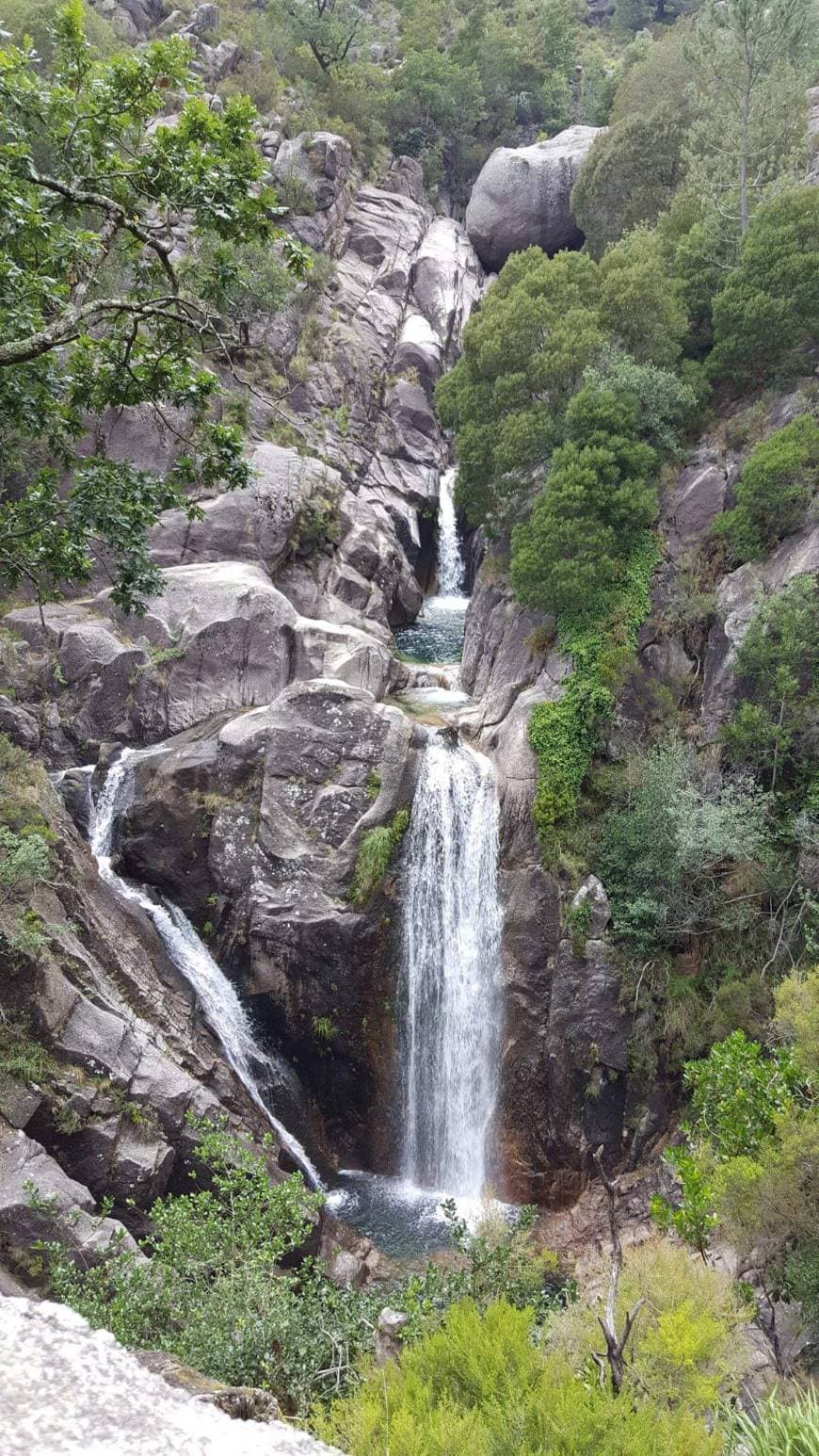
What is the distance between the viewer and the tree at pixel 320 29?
37.0 metres

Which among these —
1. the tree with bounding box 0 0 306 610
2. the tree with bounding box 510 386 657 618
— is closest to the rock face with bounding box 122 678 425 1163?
the tree with bounding box 510 386 657 618

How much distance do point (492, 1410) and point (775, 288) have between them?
2035 centimetres

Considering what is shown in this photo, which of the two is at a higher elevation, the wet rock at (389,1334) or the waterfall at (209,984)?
the wet rock at (389,1334)

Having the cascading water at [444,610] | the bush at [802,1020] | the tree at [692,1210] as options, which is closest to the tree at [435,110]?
the cascading water at [444,610]

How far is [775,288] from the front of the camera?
58.6 feet

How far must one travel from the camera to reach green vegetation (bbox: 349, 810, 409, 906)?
15469mm

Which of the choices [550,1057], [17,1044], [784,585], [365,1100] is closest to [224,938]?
[365,1100]

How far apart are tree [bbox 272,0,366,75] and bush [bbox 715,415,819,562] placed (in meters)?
34.2

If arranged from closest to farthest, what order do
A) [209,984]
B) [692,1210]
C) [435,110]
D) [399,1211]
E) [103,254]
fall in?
1. [103,254]
2. [692,1210]
3. [399,1211]
4. [209,984]
5. [435,110]

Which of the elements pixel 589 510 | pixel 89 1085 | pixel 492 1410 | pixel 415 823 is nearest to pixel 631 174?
pixel 589 510

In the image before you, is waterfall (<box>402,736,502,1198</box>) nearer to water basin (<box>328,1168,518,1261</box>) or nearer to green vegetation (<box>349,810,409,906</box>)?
water basin (<box>328,1168,518,1261</box>)

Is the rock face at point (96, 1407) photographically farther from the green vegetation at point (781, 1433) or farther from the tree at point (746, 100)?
the tree at point (746, 100)

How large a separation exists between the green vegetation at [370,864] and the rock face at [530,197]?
108ft

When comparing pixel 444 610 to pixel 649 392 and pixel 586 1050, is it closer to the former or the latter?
pixel 649 392
